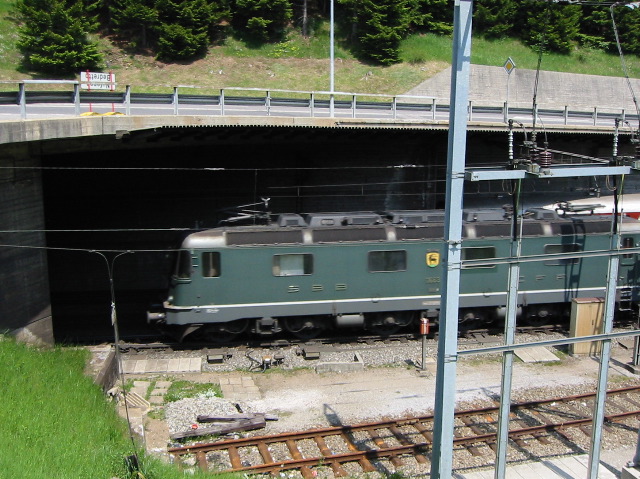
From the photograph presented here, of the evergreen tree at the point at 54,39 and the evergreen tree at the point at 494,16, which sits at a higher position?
the evergreen tree at the point at 494,16

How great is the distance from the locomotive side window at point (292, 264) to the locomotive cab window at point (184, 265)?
87.7 inches

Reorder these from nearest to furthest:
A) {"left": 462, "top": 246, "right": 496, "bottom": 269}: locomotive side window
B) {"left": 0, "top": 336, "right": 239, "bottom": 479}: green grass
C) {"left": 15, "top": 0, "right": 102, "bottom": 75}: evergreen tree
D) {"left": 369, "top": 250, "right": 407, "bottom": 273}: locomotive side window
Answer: {"left": 0, "top": 336, "right": 239, "bottom": 479}: green grass, {"left": 369, "top": 250, "right": 407, "bottom": 273}: locomotive side window, {"left": 462, "top": 246, "right": 496, "bottom": 269}: locomotive side window, {"left": 15, "top": 0, "right": 102, "bottom": 75}: evergreen tree

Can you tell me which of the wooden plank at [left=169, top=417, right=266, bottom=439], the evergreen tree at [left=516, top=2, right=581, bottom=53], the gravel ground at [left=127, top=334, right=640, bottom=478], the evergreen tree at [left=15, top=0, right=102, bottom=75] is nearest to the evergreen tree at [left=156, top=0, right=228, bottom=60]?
the evergreen tree at [left=15, top=0, right=102, bottom=75]

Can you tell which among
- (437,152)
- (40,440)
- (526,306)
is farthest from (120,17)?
(40,440)

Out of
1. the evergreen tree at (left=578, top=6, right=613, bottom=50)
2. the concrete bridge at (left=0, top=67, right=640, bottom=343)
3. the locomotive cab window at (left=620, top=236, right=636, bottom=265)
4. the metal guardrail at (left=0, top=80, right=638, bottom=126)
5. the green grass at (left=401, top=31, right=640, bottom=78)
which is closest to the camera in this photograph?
the concrete bridge at (left=0, top=67, right=640, bottom=343)

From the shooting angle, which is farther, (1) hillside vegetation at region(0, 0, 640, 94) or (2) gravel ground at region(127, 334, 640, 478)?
(1) hillside vegetation at region(0, 0, 640, 94)

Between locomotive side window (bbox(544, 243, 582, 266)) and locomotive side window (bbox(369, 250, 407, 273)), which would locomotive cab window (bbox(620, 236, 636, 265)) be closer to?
locomotive side window (bbox(544, 243, 582, 266))

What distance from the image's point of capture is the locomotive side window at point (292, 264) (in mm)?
17062

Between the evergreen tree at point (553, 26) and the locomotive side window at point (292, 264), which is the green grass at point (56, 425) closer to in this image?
the locomotive side window at point (292, 264)

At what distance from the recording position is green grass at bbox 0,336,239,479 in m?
8.62

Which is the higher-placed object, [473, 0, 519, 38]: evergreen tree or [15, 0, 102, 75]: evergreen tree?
[473, 0, 519, 38]: evergreen tree

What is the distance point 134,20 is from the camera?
38.6m

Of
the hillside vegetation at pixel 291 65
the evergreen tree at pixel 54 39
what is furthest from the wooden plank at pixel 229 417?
the evergreen tree at pixel 54 39

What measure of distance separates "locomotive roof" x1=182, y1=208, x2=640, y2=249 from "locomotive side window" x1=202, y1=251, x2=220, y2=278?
0.24 meters
